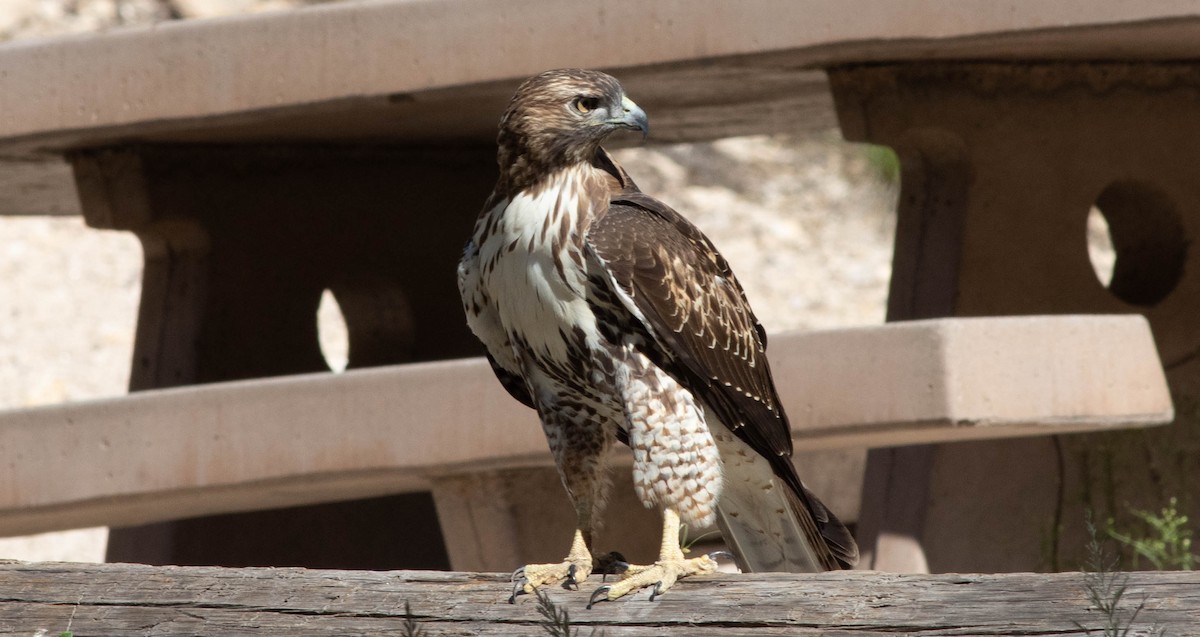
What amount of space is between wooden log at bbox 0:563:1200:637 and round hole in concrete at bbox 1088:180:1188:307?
16.7 feet

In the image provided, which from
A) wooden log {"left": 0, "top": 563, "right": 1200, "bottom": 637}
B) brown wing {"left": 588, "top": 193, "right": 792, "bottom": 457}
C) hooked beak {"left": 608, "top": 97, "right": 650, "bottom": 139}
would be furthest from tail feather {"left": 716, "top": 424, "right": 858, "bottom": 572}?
wooden log {"left": 0, "top": 563, "right": 1200, "bottom": 637}

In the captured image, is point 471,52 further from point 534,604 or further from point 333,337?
point 333,337

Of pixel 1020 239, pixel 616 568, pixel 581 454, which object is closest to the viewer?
pixel 616 568

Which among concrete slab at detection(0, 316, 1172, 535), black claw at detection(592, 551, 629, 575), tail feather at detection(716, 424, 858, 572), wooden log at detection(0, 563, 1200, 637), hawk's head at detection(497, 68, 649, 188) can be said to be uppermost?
concrete slab at detection(0, 316, 1172, 535)

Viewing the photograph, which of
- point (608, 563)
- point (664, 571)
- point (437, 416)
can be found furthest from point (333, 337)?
point (664, 571)

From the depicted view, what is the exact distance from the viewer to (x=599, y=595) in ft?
12.8

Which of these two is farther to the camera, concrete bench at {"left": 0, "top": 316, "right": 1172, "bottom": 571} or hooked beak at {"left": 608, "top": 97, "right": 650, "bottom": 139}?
concrete bench at {"left": 0, "top": 316, "right": 1172, "bottom": 571}

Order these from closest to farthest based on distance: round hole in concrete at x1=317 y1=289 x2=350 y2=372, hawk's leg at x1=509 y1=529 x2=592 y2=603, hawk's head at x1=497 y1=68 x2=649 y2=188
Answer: hawk's leg at x1=509 y1=529 x2=592 y2=603, hawk's head at x1=497 y1=68 x2=649 y2=188, round hole in concrete at x1=317 y1=289 x2=350 y2=372

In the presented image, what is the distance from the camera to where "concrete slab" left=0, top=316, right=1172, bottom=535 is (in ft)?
20.7

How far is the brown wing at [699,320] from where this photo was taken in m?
4.57

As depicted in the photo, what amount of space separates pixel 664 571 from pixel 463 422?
3.02 metres

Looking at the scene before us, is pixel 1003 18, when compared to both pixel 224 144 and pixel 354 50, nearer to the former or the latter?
pixel 354 50

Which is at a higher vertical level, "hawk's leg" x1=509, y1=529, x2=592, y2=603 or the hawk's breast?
the hawk's breast

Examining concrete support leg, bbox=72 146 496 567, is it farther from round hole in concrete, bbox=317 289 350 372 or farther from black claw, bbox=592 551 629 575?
round hole in concrete, bbox=317 289 350 372
